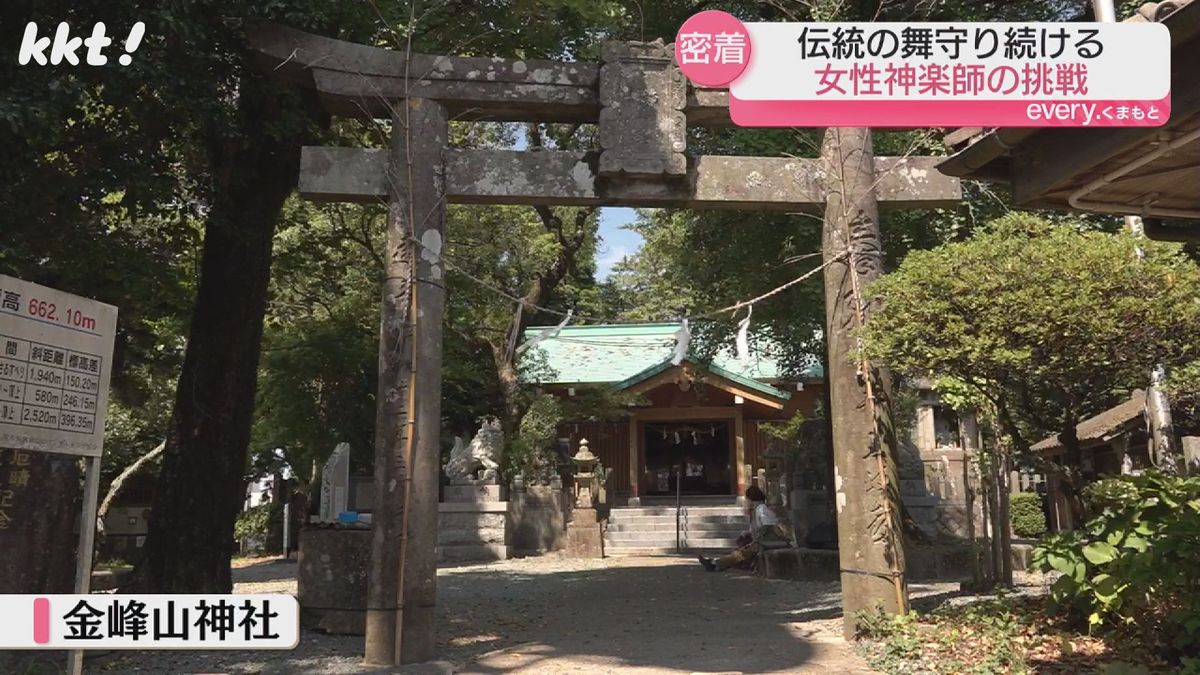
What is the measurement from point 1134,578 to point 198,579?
7.38 m

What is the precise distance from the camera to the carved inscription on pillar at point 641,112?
24.5ft

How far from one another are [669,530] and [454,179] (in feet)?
49.1

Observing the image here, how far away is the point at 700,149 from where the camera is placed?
39.5 ft

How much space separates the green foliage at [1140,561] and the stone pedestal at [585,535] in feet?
42.4

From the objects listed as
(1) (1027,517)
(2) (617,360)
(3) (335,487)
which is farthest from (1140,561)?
(2) (617,360)

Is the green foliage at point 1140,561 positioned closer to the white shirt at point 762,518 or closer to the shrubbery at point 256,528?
the white shirt at point 762,518

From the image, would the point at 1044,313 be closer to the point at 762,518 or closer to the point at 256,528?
the point at 762,518

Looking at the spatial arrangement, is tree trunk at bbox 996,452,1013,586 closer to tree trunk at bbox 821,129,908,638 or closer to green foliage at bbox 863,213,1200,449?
tree trunk at bbox 821,129,908,638

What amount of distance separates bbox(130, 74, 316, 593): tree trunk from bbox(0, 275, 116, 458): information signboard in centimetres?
338

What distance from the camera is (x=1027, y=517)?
22.3 metres

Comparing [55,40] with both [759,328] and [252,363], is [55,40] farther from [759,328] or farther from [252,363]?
[759,328]

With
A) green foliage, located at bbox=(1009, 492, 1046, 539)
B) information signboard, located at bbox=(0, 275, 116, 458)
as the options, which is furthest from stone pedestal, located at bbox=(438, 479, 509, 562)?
information signboard, located at bbox=(0, 275, 116, 458)

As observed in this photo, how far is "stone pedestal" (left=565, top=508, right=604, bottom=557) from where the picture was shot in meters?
18.9

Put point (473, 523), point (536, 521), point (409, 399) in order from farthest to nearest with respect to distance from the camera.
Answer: point (536, 521)
point (473, 523)
point (409, 399)
